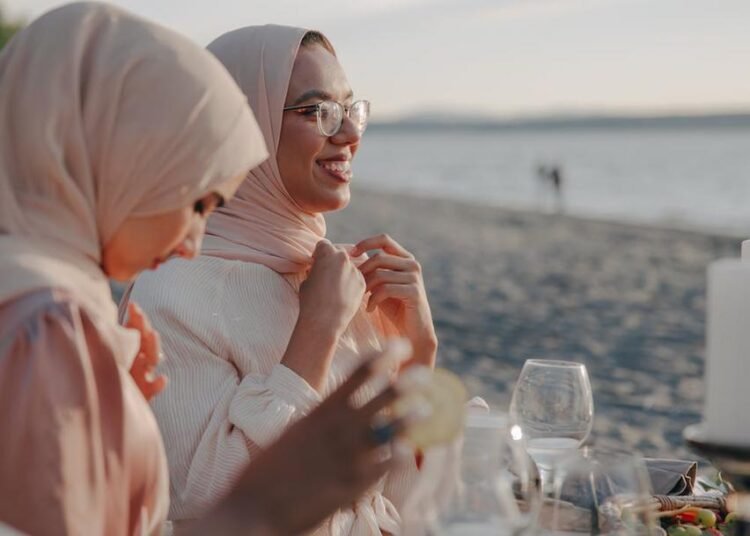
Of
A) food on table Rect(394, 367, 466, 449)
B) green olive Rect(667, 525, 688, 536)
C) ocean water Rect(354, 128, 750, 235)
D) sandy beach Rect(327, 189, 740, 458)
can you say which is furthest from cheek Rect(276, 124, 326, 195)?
ocean water Rect(354, 128, 750, 235)

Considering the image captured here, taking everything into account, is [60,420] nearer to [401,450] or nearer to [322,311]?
[401,450]

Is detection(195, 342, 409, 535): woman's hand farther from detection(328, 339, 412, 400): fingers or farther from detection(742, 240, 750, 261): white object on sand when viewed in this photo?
detection(742, 240, 750, 261): white object on sand

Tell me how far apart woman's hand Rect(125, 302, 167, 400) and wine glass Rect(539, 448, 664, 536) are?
91cm

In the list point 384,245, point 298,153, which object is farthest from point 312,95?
point 384,245

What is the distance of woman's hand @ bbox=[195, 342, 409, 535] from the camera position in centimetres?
152

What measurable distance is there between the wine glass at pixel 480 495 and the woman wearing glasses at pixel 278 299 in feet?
3.81

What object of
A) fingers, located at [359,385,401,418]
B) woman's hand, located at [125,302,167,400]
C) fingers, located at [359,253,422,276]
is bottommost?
fingers, located at [359,253,422,276]

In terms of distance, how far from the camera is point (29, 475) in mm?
1688

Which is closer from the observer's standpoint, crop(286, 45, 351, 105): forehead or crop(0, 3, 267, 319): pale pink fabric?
crop(0, 3, 267, 319): pale pink fabric

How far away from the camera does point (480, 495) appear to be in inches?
61.1

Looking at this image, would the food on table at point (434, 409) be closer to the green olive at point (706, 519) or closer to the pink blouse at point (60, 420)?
the pink blouse at point (60, 420)

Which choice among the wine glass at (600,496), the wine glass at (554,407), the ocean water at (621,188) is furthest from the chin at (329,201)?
the ocean water at (621,188)

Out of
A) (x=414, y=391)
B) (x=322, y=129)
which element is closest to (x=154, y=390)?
(x=414, y=391)

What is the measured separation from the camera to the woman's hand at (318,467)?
152cm
